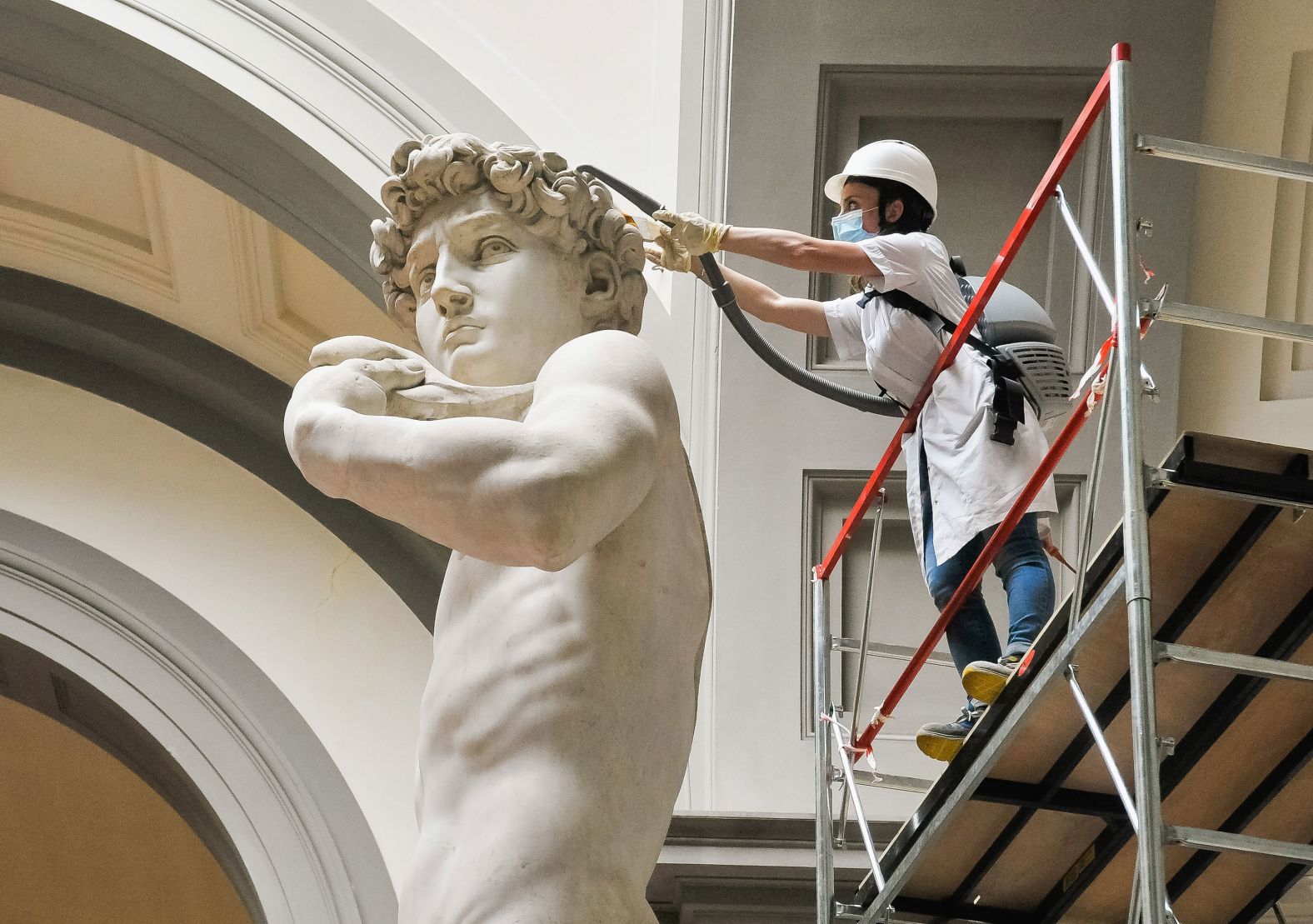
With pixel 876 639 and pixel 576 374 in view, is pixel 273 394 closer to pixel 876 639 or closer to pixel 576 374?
pixel 876 639

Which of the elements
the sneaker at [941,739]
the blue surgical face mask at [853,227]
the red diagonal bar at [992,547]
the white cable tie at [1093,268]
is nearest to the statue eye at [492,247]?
the white cable tie at [1093,268]

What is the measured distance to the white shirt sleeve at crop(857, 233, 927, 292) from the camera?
4.90 metres

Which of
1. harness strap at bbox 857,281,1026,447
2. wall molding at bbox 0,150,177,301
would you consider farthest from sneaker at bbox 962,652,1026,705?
wall molding at bbox 0,150,177,301

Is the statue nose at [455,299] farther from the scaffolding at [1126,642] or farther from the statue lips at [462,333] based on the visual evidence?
the scaffolding at [1126,642]

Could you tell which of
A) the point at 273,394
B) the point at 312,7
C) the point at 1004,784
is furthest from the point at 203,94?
the point at 1004,784

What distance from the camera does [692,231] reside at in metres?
5.07

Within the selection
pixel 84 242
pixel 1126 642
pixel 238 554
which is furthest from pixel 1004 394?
pixel 84 242

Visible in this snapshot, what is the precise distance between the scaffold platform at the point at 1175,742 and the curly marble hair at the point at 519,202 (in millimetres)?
907

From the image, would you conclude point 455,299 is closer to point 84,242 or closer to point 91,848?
point 84,242

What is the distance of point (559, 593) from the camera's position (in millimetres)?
2729

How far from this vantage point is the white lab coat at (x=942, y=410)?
15.3 ft

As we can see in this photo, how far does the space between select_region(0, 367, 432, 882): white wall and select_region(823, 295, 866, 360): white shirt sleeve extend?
3.00m

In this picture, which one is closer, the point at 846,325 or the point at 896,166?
the point at 896,166

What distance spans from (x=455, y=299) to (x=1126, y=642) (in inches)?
59.1
